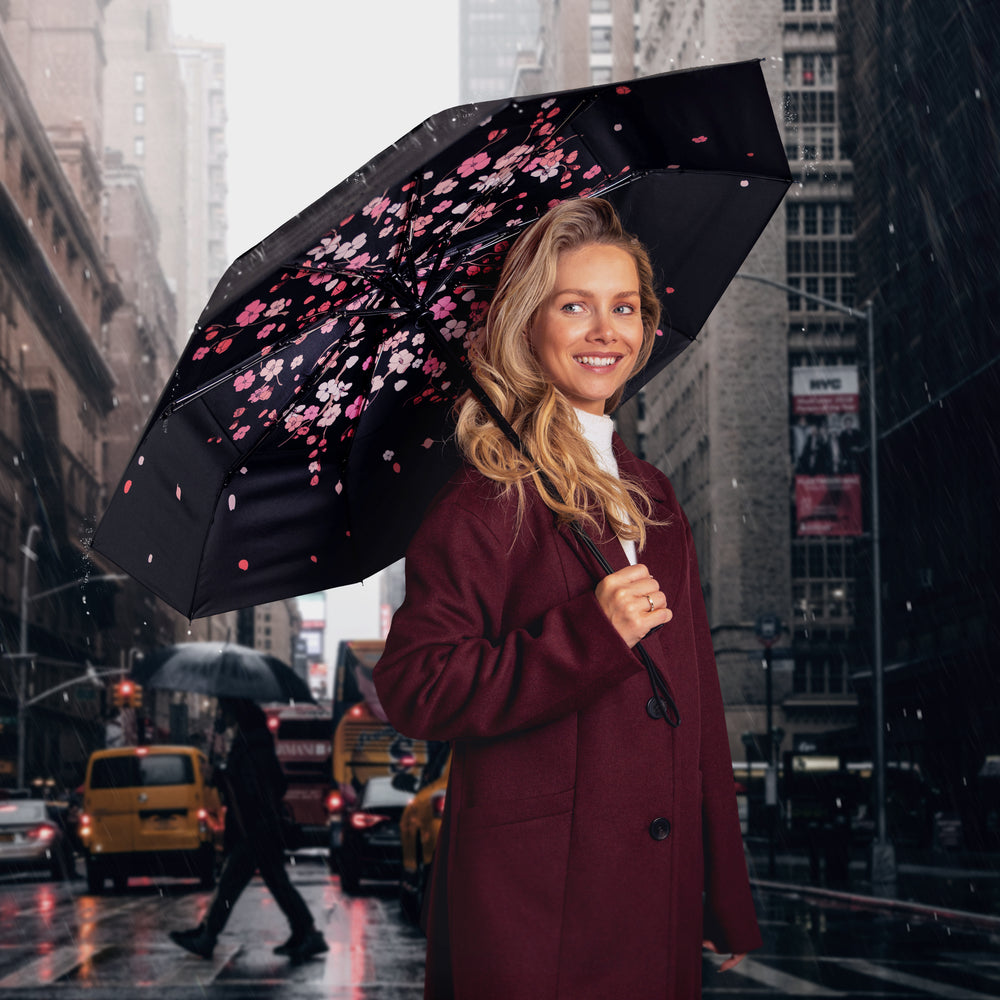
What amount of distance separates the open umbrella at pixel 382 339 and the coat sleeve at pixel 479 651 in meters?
0.66

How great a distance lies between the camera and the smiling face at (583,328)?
3.08 meters

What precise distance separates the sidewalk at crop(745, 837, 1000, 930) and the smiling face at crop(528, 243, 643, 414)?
509 inches

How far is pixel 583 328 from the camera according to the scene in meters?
3.08

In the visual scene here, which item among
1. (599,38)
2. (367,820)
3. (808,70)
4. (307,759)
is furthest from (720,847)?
(599,38)

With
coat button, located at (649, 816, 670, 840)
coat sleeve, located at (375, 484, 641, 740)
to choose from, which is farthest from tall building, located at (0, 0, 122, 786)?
coat button, located at (649, 816, 670, 840)

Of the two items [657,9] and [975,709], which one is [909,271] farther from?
[657,9]

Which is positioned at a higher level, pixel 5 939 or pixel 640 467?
pixel 640 467

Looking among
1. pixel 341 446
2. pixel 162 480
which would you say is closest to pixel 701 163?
pixel 341 446

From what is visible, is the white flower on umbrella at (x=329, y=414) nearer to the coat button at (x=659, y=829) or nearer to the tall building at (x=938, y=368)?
the coat button at (x=659, y=829)

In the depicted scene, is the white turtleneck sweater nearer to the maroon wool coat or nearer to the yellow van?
the maroon wool coat

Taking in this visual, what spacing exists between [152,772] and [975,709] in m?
20.0

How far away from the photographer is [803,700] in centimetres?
8388

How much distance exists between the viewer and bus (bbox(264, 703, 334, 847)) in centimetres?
3625

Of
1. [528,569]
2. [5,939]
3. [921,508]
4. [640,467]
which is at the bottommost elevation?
[5,939]
